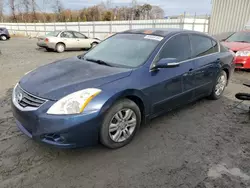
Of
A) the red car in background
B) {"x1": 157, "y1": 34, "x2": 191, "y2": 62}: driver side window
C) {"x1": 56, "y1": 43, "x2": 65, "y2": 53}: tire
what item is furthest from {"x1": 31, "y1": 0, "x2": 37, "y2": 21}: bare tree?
{"x1": 157, "y1": 34, "x2": 191, "y2": 62}: driver side window

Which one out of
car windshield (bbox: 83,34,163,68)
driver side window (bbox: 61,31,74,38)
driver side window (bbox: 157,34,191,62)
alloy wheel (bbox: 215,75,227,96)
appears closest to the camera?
car windshield (bbox: 83,34,163,68)

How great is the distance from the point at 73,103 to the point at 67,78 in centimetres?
55

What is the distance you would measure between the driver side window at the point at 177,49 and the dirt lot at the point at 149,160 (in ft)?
3.78

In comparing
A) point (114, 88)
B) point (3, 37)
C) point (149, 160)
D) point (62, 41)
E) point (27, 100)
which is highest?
point (114, 88)

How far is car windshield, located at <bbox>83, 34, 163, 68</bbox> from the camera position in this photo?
3.23 meters

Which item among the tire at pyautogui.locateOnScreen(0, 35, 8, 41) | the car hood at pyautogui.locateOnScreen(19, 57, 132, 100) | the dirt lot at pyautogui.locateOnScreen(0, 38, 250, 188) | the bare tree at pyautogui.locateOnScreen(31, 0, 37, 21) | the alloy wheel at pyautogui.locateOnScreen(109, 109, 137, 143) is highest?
the bare tree at pyautogui.locateOnScreen(31, 0, 37, 21)

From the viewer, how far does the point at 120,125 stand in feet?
9.27

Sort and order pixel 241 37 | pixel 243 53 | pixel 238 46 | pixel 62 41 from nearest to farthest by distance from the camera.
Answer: pixel 243 53 → pixel 238 46 → pixel 241 37 → pixel 62 41

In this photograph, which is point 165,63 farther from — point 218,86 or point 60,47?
point 60,47

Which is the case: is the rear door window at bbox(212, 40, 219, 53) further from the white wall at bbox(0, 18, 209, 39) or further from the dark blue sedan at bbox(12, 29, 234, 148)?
the white wall at bbox(0, 18, 209, 39)

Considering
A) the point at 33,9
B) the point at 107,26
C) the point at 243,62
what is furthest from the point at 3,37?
the point at 243,62

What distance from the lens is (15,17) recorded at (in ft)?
130

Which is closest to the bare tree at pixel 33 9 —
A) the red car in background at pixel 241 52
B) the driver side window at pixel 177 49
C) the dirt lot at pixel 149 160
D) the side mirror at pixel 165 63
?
the red car in background at pixel 241 52

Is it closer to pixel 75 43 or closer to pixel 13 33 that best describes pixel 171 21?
pixel 75 43
